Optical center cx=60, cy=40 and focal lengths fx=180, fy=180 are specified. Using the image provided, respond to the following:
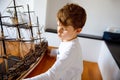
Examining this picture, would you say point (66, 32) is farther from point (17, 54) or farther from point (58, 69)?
point (17, 54)

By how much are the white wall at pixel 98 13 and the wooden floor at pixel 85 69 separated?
0.38 metres

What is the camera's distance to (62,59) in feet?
2.55

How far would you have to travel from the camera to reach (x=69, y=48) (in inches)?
31.8

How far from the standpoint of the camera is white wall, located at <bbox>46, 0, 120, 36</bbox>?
181 centimetres

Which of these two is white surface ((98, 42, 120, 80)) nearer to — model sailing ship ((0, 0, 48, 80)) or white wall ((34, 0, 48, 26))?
model sailing ship ((0, 0, 48, 80))

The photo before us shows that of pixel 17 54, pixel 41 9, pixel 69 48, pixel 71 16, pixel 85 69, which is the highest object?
pixel 41 9

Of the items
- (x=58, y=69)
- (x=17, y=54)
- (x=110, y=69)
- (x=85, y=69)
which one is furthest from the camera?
(x=85, y=69)

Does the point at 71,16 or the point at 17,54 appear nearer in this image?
the point at 71,16

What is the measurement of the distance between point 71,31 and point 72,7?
11cm

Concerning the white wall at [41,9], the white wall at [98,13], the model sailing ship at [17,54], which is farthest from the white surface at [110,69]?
the white wall at [41,9]

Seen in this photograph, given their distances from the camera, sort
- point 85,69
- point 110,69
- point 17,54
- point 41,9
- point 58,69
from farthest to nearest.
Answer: point 41,9
point 85,69
point 17,54
point 110,69
point 58,69

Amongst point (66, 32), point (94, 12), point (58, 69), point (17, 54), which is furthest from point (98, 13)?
point (58, 69)

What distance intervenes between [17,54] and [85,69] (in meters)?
0.59

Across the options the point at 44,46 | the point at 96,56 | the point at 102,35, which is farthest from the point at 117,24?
the point at 44,46
